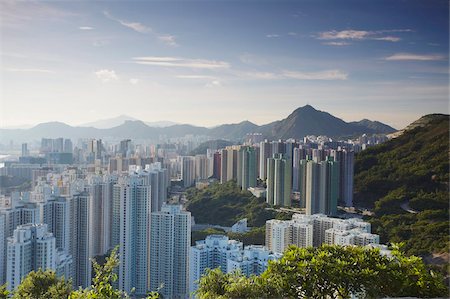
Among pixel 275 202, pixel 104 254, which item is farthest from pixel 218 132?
pixel 104 254

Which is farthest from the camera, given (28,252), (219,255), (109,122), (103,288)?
(109,122)

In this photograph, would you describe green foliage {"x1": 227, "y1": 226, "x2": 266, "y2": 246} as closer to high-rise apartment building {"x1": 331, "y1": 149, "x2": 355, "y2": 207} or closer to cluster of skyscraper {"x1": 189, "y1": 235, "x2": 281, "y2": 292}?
cluster of skyscraper {"x1": 189, "y1": 235, "x2": 281, "y2": 292}

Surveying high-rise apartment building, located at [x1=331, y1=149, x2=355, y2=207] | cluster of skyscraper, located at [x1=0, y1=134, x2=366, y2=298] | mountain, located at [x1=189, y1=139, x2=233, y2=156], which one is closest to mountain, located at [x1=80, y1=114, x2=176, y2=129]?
cluster of skyscraper, located at [x1=0, y1=134, x2=366, y2=298]

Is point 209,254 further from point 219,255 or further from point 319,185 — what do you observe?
point 319,185

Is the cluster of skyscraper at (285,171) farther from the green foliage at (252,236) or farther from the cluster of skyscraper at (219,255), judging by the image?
the cluster of skyscraper at (219,255)

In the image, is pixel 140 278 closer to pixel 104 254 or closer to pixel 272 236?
pixel 104 254

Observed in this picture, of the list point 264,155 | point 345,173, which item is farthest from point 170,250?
point 345,173
